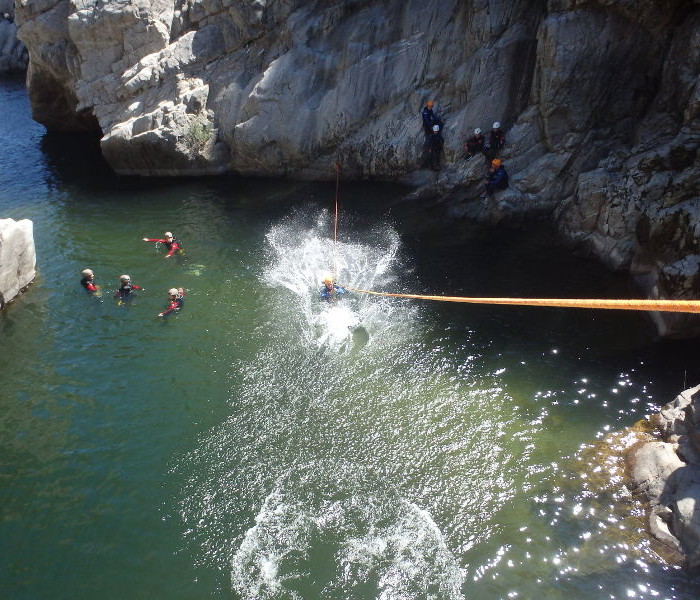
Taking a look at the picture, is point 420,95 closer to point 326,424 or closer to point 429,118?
point 429,118

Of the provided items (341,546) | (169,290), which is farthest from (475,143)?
(341,546)

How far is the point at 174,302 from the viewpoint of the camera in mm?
14727

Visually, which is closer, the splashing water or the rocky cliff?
the splashing water

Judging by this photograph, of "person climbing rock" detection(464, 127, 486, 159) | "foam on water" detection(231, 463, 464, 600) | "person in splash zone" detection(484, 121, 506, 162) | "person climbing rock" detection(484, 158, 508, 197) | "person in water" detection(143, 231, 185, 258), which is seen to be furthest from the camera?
"person climbing rock" detection(464, 127, 486, 159)

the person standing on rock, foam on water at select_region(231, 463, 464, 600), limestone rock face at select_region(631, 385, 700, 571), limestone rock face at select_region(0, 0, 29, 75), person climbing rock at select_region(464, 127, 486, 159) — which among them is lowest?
foam on water at select_region(231, 463, 464, 600)

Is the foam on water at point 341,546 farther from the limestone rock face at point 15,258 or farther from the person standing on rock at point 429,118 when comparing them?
the person standing on rock at point 429,118

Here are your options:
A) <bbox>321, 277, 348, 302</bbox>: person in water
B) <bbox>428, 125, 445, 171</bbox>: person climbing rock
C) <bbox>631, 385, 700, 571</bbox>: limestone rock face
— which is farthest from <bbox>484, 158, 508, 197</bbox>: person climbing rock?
<bbox>631, 385, 700, 571</bbox>: limestone rock face

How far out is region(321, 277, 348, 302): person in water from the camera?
14474mm

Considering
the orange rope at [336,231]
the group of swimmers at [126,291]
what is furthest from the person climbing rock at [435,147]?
the group of swimmers at [126,291]

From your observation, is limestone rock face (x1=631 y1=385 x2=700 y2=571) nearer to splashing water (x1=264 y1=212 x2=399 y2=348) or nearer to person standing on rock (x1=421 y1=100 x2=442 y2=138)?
splashing water (x1=264 y1=212 x2=399 y2=348)

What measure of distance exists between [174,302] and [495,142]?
1186 centimetres

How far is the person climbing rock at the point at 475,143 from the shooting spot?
1866 cm

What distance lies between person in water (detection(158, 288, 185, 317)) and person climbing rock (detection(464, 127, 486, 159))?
11.0 meters

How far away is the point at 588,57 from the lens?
16.3m
